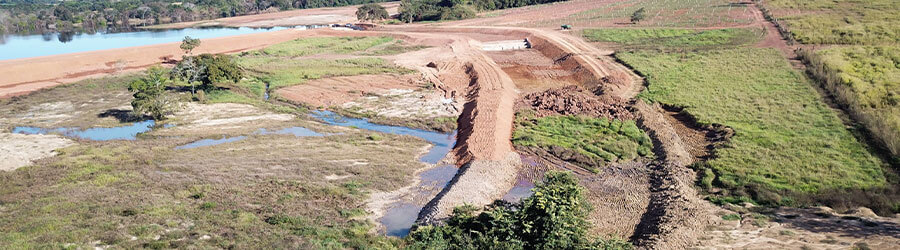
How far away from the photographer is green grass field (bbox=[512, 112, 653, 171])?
949 inches

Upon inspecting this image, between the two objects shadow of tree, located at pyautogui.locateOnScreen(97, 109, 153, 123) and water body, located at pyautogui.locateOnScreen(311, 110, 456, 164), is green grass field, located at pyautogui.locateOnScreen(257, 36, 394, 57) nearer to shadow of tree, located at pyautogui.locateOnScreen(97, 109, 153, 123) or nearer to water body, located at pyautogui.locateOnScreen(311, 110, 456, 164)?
shadow of tree, located at pyautogui.locateOnScreen(97, 109, 153, 123)

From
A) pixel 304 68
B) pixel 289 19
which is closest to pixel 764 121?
pixel 304 68

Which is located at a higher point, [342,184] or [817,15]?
[817,15]

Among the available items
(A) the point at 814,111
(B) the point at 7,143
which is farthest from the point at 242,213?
(A) the point at 814,111

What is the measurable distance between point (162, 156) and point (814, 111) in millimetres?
28749

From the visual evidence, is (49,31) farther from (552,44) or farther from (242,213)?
(242,213)

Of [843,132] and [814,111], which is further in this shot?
[814,111]

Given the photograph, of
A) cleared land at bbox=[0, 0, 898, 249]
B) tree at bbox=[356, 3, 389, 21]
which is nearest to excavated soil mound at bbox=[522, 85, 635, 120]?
cleared land at bbox=[0, 0, 898, 249]

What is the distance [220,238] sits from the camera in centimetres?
1465

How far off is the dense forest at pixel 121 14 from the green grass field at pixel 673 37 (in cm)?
7123

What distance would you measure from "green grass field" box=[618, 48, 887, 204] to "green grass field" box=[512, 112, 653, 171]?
10.8 ft

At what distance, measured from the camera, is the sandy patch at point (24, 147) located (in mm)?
21875

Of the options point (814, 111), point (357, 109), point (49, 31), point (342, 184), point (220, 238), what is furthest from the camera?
point (49, 31)

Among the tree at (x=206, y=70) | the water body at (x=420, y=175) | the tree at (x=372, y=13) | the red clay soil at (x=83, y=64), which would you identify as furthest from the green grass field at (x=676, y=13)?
the tree at (x=206, y=70)
